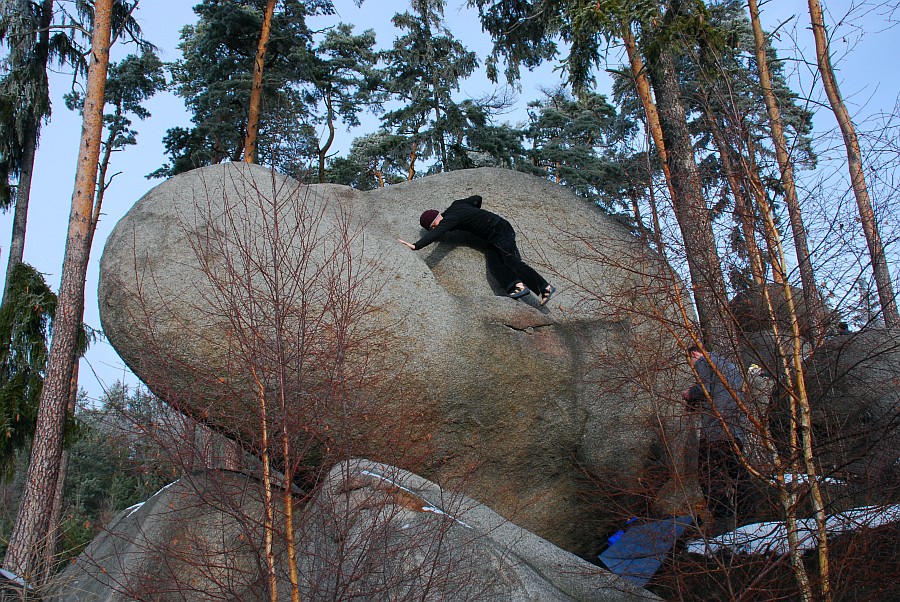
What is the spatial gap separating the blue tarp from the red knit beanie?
3466 mm

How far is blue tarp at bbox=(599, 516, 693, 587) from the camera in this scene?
4.81 metres

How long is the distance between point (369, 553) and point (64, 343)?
21.2 feet

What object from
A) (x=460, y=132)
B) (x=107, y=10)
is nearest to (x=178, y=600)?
(x=107, y=10)

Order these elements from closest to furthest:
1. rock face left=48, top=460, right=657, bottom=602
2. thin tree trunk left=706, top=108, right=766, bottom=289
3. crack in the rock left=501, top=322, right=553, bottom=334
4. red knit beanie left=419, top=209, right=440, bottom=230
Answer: rock face left=48, top=460, right=657, bottom=602, thin tree trunk left=706, top=108, right=766, bottom=289, crack in the rock left=501, top=322, right=553, bottom=334, red knit beanie left=419, top=209, right=440, bottom=230

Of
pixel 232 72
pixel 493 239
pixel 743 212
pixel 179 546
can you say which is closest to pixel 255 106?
pixel 232 72

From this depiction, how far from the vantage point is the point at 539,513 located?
268 inches

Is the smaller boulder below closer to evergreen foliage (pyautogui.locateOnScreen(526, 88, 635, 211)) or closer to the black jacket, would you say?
the black jacket

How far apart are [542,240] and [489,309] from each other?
1741mm

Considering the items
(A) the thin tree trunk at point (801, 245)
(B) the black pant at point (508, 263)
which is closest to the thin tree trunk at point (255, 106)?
(B) the black pant at point (508, 263)

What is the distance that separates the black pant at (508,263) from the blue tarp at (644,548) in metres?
2.47

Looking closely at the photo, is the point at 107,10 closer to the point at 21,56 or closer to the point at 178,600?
the point at 21,56

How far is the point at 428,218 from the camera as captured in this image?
7.61 metres

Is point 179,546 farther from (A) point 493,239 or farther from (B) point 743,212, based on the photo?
(B) point 743,212

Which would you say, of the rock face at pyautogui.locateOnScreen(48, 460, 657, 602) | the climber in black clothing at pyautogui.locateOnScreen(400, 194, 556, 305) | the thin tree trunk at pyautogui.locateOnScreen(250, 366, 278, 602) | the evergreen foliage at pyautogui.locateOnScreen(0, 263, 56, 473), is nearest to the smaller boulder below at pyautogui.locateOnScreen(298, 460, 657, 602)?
the rock face at pyautogui.locateOnScreen(48, 460, 657, 602)
